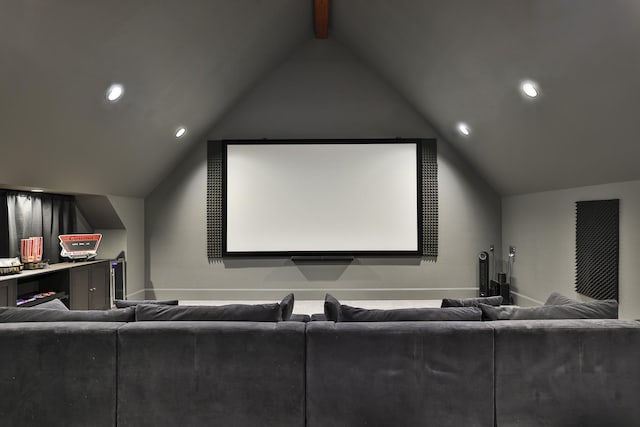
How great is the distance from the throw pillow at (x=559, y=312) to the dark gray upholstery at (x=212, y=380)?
115 cm

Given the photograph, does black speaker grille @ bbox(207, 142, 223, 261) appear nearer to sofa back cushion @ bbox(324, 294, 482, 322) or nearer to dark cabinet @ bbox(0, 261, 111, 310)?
dark cabinet @ bbox(0, 261, 111, 310)

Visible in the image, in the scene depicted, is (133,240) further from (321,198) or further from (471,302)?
(471,302)

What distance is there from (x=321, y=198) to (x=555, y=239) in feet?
10.2

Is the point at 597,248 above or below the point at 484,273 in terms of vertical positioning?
above

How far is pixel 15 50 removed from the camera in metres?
2.52

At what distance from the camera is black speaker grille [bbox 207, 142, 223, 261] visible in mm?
6031

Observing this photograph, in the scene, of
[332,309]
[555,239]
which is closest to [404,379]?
[332,309]

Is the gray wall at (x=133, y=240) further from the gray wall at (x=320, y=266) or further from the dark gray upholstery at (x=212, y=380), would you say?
the dark gray upholstery at (x=212, y=380)

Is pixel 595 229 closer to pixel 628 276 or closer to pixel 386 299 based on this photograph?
pixel 628 276

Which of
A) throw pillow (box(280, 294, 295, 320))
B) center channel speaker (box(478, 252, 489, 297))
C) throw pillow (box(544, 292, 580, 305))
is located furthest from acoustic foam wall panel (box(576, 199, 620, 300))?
throw pillow (box(280, 294, 295, 320))

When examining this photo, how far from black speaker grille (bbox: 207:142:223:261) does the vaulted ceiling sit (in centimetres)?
42

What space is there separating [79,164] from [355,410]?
374 centimetres

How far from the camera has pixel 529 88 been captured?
354 cm

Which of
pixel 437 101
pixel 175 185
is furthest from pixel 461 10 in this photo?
pixel 175 185
